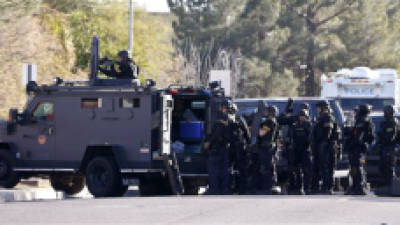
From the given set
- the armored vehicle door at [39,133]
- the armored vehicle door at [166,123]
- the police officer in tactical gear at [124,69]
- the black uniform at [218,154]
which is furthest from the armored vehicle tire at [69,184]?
the black uniform at [218,154]

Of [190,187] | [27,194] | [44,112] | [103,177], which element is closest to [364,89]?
[190,187]

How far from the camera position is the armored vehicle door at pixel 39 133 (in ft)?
61.2

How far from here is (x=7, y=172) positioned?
1897cm

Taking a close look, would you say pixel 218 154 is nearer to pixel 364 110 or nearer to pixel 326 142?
pixel 326 142

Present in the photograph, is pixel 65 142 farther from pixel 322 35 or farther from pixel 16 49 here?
pixel 322 35

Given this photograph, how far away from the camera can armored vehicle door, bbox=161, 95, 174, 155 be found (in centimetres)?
1793

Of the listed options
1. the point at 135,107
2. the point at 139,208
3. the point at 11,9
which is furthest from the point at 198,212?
the point at 11,9

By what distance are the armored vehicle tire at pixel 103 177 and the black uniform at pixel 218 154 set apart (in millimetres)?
1680

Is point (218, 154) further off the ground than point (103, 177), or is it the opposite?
point (218, 154)

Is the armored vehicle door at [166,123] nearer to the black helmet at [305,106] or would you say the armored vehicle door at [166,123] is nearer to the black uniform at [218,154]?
the black uniform at [218,154]

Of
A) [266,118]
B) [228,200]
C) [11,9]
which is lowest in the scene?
[228,200]

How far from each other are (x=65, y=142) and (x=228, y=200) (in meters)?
3.72

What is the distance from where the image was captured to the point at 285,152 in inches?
745

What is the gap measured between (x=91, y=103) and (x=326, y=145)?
13.9ft
